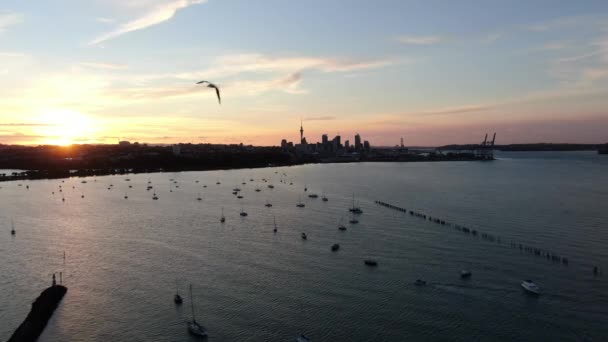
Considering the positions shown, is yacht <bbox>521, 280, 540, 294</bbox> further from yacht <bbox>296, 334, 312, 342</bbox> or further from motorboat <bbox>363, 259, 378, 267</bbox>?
yacht <bbox>296, 334, 312, 342</bbox>

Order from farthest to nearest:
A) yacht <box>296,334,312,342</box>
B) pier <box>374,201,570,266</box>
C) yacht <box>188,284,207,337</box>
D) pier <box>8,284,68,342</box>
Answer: pier <box>374,201,570,266</box>
yacht <box>188,284,207,337</box>
pier <box>8,284,68,342</box>
yacht <box>296,334,312,342</box>

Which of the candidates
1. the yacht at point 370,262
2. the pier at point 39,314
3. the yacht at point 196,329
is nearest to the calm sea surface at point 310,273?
the pier at point 39,314

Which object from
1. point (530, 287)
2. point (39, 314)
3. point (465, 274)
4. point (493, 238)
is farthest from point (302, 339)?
point (493, 238)

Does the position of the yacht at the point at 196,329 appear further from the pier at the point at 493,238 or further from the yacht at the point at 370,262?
the pier at the point at 493,238

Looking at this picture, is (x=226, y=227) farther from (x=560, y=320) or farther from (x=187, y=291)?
(x=560, y=320)

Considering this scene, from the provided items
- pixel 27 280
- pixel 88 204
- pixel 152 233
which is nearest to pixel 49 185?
pixel 88 204

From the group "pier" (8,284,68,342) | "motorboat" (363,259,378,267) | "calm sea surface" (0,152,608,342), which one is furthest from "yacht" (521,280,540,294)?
"pier" (8,284,68,342)
